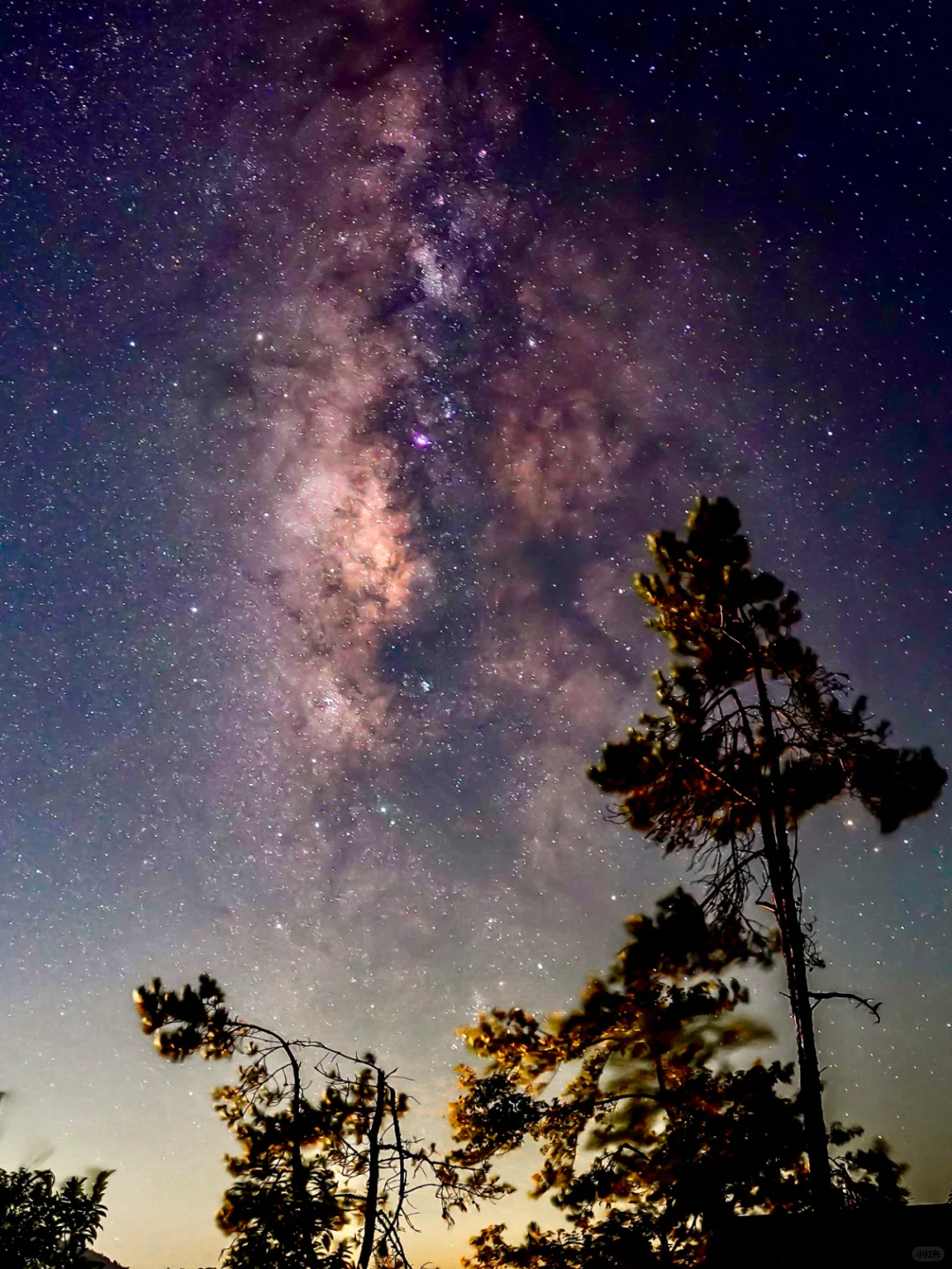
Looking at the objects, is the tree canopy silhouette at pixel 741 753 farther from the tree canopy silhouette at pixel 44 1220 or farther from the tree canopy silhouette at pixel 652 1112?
the tree canopy silhouette at pixel 44 1220

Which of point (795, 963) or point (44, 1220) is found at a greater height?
point (795, 963)

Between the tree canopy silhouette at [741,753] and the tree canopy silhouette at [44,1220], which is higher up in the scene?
the tree canopy silhouette at [741,753]

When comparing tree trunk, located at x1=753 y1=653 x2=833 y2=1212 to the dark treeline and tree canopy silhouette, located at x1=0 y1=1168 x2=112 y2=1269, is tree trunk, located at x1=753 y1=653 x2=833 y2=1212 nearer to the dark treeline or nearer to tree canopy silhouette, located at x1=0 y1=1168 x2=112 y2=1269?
the dark treeline

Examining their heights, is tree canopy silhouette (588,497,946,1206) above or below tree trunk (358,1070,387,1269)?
above

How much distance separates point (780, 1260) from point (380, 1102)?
567 centimetres

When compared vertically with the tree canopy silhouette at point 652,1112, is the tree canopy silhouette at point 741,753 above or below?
above

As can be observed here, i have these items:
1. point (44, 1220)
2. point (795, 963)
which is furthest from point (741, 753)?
point (44, 1220)

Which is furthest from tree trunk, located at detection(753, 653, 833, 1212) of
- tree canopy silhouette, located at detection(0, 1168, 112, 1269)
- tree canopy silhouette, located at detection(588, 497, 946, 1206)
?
tree canopy silhouette, located at detection(0, 1168, 112, 1269)

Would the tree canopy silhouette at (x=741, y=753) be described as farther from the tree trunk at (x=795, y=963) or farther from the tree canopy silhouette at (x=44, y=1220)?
the tree canopy silhouette at (x=44, y=1220)

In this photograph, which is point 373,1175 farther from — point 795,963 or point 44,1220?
A: point 795,963

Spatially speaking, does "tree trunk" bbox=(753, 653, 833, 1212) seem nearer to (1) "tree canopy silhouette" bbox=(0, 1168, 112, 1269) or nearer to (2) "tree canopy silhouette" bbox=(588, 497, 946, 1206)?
(2) "tree canopy silhouette" bbox=(588, 497, 946, 1206)

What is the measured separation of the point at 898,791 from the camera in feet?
33.7

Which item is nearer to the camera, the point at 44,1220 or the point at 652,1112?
the point at 44,1220

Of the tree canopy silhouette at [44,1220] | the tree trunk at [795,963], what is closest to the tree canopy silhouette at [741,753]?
the tree trunk at [795,963]
